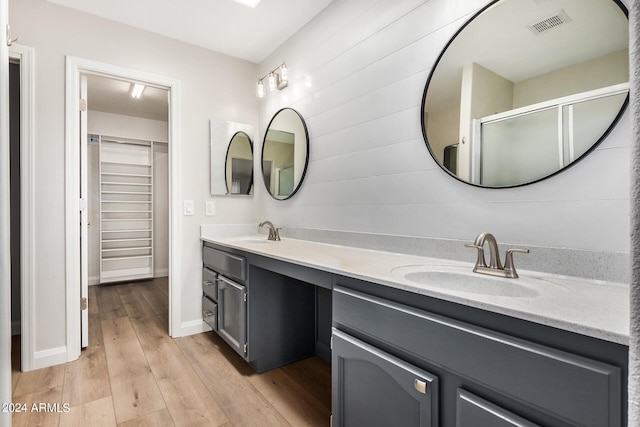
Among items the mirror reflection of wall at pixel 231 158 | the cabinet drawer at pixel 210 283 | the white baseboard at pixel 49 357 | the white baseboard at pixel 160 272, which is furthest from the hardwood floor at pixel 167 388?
the white baseboard at pixel 160 272

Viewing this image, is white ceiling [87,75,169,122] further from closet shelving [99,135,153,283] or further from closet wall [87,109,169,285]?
closet shelving [99,135,153,283]

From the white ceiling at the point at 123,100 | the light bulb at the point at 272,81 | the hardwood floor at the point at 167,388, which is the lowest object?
the hardwood floor at the point at 167,388

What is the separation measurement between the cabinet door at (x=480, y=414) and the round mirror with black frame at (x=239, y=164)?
2450mm

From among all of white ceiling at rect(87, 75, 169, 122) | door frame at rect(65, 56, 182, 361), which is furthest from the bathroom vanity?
white ceiling at rect(87, 75, 169, 122)

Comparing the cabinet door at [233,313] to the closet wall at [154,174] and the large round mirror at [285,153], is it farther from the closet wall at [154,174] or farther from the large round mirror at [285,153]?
the closet wall at [154,174]

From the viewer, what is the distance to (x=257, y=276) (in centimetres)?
201

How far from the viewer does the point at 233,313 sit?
7.09 ft

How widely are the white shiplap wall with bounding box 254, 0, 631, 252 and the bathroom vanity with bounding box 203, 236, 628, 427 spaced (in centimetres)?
19

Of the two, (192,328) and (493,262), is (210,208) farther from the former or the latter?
(493,262)

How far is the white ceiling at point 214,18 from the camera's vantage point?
2.22 m

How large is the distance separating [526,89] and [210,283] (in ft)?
7.67

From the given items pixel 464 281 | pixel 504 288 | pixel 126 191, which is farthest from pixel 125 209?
pixel 504 288

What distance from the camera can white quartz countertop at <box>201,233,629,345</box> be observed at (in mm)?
708

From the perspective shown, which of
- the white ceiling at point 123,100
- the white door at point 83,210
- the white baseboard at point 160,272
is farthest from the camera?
the white baseboard at point 160,272
